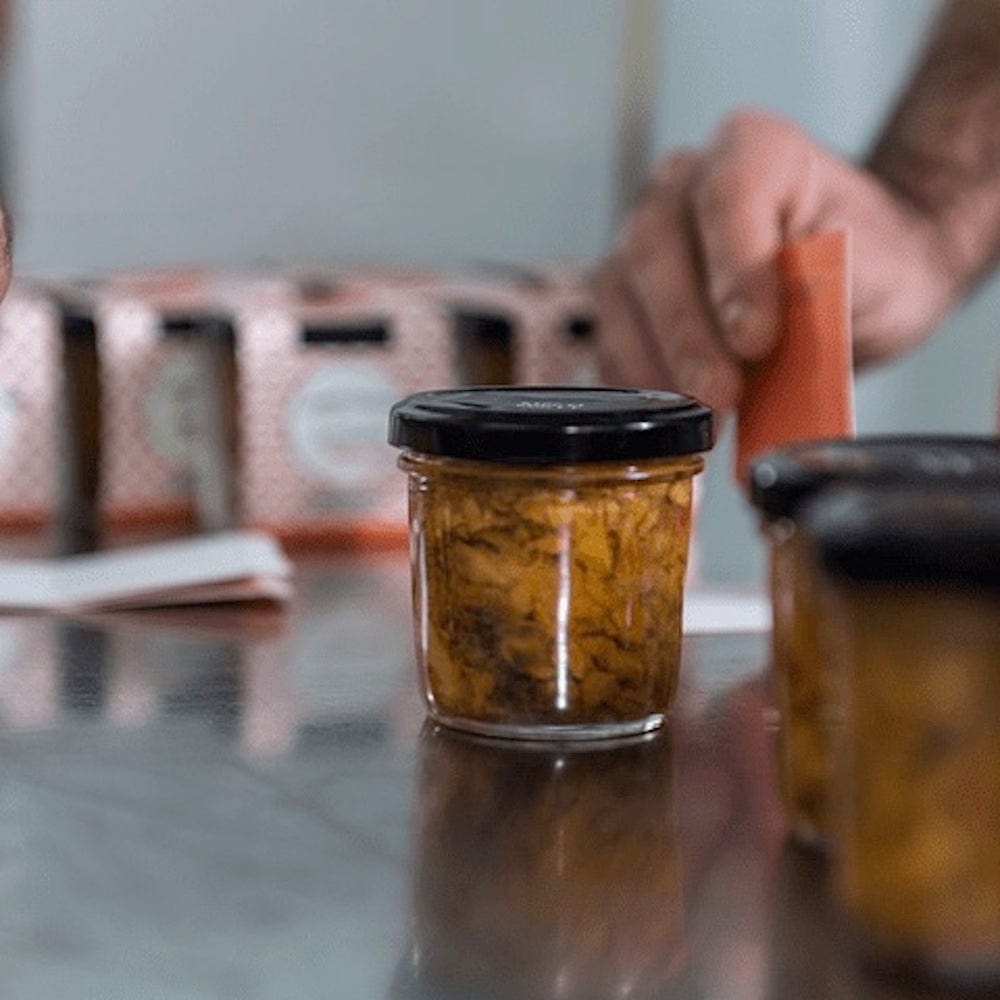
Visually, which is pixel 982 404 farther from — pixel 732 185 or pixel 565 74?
pixel 732 185

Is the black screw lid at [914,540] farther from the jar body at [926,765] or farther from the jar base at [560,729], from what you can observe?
the jar base at [560,729]

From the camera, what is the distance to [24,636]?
52.2 inches

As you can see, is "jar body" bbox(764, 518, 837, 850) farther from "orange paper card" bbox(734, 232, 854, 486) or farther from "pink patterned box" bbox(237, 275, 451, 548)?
"pink patterned box" bbox(237, 275, 451, 548)

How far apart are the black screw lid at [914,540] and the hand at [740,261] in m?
0.73

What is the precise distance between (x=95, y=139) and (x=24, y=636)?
1.29m

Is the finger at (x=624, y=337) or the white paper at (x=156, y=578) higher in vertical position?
the finger at (x=624, y=337)

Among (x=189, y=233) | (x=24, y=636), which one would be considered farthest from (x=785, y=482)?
(x=189, y=233)

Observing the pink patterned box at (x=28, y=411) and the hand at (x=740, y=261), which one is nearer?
the hand at (x=740, y=261)

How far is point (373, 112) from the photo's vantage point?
2586 mm

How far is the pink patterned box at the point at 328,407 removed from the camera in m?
1.88

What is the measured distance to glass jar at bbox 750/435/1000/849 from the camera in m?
0.71

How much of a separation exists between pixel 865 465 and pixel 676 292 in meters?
0.84

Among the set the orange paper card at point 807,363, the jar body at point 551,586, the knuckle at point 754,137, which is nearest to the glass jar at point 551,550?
the jar body at point 551,586

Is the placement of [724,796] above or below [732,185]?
below
